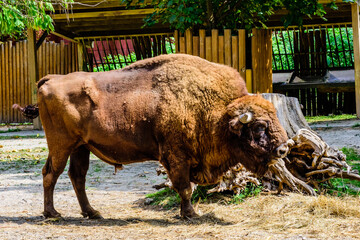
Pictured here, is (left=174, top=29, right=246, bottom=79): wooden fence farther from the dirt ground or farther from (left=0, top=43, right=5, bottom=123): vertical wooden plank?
(left=0, top=43, right=5, bottom=123): vertical wooden plank

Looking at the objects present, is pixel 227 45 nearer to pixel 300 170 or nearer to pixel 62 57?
pixel 300 170

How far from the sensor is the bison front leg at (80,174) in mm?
5449

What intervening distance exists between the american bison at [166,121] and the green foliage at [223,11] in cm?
529

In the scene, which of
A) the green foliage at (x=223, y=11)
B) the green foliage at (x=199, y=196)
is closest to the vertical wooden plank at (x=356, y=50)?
the green foliage at (x=223, y=11)

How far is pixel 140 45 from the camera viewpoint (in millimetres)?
18891

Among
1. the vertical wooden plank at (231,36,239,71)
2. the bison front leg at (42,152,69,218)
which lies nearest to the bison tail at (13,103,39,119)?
the bison front leg at (42,152,69,218)

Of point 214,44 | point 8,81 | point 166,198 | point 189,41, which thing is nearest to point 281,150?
point 166,198

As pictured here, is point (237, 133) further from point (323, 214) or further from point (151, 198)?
point (151, 198)

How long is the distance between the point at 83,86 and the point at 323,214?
267cm

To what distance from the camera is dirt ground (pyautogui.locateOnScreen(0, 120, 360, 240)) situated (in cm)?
445

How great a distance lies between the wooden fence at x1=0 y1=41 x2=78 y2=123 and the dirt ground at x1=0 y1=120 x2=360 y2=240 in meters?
11.9

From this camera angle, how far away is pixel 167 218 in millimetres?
5281

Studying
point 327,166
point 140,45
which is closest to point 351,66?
point 140,45

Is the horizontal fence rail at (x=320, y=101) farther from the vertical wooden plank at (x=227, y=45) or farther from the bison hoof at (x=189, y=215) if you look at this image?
the bison hoof at (x=189, y=215)
